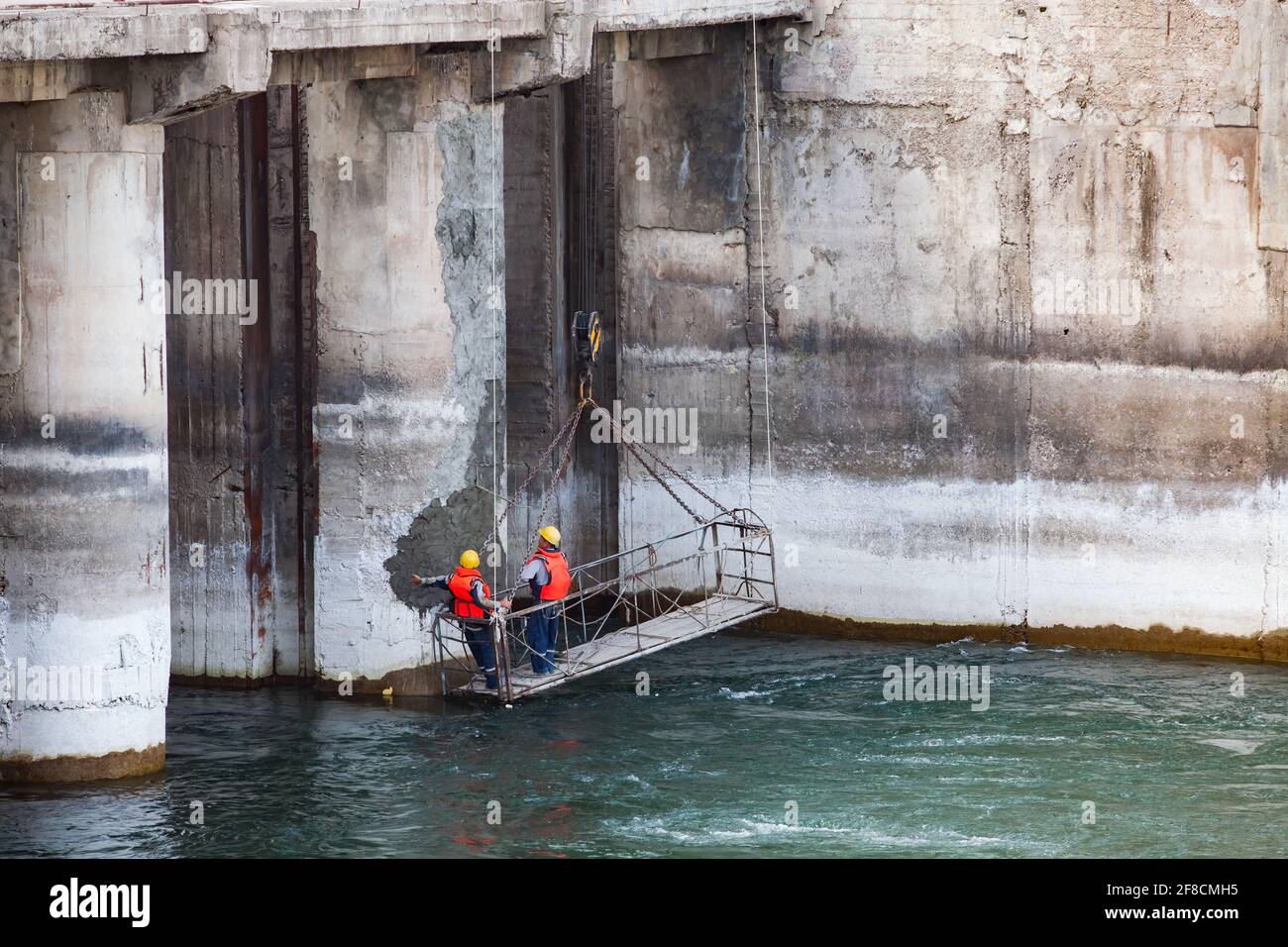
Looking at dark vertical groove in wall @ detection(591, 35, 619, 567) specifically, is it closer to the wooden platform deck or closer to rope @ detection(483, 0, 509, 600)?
the wooden platform deck

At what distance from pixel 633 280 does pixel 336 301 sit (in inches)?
217

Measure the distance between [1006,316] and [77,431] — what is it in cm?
1089

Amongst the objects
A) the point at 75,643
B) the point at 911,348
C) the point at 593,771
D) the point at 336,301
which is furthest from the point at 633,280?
the point at 75,643

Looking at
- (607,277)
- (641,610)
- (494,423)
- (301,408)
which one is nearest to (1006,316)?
(607,277)

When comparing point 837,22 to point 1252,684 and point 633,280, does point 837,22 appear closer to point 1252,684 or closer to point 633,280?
point 633,280

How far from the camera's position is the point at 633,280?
25.6 metres

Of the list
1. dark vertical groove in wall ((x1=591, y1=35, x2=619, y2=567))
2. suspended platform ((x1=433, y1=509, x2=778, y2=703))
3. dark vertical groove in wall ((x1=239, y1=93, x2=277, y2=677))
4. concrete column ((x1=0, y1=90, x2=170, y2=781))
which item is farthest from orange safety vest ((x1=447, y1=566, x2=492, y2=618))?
dark vertical groove in wall ((x1=591, y1=35, x2=619, y2=567))

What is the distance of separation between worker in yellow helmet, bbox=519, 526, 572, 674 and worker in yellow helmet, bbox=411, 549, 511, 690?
0.46 meters

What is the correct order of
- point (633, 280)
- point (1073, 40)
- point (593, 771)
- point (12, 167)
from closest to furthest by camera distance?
Result: point (12, 167) < point (593, 771) < point (1073, 40) < point (633, 280)

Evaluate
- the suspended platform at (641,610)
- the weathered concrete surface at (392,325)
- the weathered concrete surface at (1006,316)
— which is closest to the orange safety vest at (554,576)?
the suspended platform at (641,610)

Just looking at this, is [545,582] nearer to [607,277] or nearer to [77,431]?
[77,431]

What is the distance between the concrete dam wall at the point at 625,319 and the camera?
Result: 17906 mm

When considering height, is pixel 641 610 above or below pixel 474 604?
below

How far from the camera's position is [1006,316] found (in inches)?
931
